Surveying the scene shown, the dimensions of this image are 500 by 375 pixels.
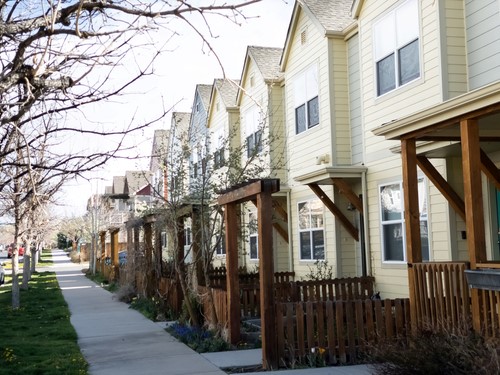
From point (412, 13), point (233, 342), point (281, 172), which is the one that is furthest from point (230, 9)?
point (281, 172)

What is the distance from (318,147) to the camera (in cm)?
1561

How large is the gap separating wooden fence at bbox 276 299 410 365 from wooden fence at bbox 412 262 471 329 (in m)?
0.46

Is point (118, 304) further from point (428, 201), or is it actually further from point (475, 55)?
point (475, 55)

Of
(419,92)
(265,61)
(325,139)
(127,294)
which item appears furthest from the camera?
(127,294)

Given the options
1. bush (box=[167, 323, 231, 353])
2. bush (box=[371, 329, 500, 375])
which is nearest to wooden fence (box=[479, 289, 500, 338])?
bush (box=[371, 329, 500, 375])

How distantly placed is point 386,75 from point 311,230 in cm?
484

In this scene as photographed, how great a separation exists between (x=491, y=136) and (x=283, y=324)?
13.4 ft

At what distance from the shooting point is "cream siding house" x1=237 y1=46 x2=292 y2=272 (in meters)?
18.1

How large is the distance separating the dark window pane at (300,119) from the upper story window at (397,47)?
3.55m

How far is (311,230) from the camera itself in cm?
1627

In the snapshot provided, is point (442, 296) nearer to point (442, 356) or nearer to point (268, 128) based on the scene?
point (442, 356)

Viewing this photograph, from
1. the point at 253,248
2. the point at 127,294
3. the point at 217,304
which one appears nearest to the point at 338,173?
the point at 217,304

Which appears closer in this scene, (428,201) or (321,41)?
(428,201)

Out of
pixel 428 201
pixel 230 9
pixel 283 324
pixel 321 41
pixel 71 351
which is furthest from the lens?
pixel 321 41
